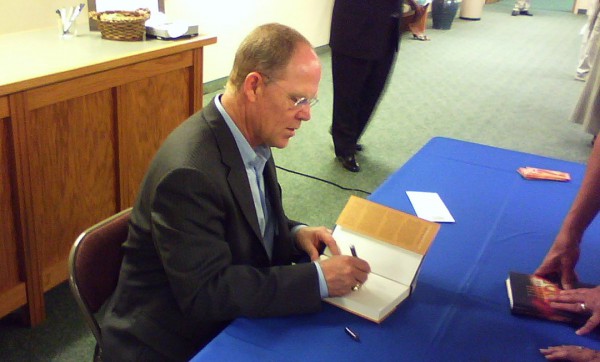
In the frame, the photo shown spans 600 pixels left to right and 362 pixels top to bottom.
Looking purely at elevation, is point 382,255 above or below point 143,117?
above

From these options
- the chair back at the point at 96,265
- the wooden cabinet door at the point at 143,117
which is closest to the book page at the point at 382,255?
the chair back at the point at 96,265

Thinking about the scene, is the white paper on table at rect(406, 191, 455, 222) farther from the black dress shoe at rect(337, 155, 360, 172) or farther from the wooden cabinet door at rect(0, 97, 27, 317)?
the black dress shoe at rect(337, 155, 360, 172)

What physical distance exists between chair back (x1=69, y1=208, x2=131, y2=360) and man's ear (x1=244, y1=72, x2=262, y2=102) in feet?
1.40

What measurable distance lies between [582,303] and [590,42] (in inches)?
210

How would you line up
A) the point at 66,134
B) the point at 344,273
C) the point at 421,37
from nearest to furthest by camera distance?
the point at 344,273
the point at 66,134
the point at 421,37

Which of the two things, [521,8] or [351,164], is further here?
[521,8]

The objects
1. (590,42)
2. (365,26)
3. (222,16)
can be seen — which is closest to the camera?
(365,26)

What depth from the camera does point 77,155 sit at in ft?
7.07

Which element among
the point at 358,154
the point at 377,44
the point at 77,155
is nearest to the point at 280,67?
the point at 77,155

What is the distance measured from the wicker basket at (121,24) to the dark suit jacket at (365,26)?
1.21 meters

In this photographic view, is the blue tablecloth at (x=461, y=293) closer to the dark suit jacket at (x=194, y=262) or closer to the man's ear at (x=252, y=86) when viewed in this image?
the dark suit jacket at (x=194, y=262)

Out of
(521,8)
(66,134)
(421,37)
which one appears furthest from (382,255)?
(521,8)

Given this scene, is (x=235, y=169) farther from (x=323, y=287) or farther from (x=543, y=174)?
(x=543, y=174)

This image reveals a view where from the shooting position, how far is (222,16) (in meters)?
4.79
